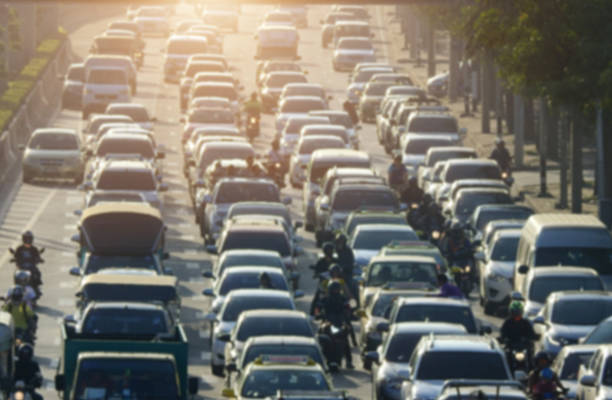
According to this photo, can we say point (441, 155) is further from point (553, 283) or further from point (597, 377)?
point (597, 377)

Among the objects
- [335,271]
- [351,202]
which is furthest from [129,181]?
[335,271]

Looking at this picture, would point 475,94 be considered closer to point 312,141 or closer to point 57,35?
point 312,141

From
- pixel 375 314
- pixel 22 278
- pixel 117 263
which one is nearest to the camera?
pixel 375 314

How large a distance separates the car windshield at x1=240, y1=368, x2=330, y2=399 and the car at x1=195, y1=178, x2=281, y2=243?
19270 millimetres

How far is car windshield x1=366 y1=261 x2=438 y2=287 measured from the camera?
35656mm

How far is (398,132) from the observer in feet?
201

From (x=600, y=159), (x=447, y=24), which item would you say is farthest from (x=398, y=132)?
(x=447, y=24)

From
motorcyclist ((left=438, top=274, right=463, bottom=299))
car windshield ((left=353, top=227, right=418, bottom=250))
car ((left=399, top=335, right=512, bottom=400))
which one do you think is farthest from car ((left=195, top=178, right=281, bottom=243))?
car ((left=399, top=335, right=512, bottom=400))

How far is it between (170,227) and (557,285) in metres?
17.5

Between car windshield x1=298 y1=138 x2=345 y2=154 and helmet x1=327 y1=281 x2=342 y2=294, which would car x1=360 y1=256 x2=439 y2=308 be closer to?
helmet x1=327 y1=281 x2=342 y2=294

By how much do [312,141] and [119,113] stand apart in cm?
1146

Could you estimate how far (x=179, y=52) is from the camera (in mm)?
86562

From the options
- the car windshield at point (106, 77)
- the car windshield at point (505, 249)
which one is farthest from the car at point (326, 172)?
the car windshield at point (106, 77)

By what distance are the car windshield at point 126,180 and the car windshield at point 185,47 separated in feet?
126
